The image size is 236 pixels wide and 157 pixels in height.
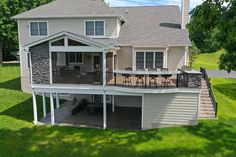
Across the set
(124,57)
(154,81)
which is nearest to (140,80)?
(154,81)

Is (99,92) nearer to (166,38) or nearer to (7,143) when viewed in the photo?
Result: (7,143)

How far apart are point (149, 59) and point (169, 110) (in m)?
5.53

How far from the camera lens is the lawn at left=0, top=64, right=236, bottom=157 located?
46.1 ft

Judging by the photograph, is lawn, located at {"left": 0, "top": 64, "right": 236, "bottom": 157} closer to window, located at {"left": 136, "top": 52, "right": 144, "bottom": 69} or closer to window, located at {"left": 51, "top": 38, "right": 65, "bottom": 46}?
window, located at {"left": 51, "top": 38, "right": 65, "bottom": 46}

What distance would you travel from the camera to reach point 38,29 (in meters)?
23.4

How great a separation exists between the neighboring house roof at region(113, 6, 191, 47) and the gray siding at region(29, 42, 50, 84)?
21.3 feet

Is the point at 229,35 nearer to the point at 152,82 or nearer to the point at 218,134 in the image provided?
the point at 152,82

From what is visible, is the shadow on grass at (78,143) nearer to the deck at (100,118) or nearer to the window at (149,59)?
the deck at (100,118)

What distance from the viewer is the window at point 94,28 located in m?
21.7

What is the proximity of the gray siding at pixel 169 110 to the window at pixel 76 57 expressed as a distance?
833cm

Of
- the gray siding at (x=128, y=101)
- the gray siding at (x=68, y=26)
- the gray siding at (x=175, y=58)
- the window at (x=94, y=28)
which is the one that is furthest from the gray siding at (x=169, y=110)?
the window at (x=94, y=28)

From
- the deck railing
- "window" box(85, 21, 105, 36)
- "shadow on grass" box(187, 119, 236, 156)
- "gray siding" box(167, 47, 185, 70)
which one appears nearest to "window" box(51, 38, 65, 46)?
the deck railing

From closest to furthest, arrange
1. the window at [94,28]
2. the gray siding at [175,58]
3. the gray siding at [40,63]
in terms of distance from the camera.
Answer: the gray siding at [40,63] < the gray siding at [175,58] < the window at [94,28]

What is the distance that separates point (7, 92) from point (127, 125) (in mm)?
14368
